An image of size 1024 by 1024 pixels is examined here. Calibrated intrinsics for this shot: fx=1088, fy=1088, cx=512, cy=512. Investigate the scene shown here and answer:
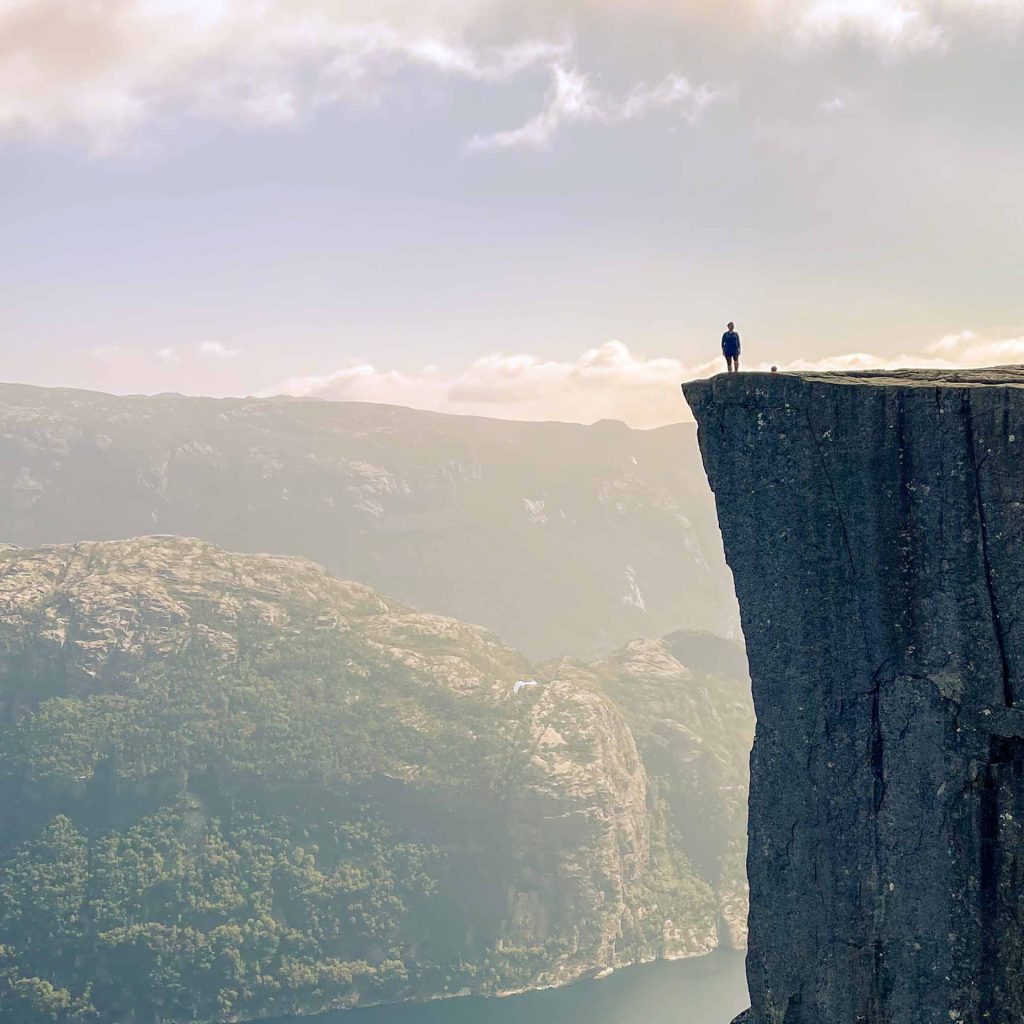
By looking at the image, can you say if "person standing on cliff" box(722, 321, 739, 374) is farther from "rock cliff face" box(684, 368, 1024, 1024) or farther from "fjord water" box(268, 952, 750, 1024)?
"fjord water" box(268, 952, 750, 1024)

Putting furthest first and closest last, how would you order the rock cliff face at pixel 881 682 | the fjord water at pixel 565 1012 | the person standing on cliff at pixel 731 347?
1. the fjord water at pixel 565 1012
2. the person standing on cliff at pixel 731 347
3. the rock cliff face at pixel 881 682

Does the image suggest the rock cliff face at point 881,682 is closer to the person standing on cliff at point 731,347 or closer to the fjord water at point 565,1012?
the person standing on cliff at point 731,347

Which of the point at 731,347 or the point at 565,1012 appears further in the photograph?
the point at 565,1012

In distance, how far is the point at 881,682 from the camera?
23016 millimetres

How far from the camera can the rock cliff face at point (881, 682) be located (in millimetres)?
21672

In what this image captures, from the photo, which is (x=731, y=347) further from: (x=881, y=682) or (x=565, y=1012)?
(x=565, y=1012)

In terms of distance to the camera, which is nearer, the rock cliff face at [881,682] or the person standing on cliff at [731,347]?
the rock cliff face at [881,682]

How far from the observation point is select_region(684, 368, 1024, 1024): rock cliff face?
853 inches

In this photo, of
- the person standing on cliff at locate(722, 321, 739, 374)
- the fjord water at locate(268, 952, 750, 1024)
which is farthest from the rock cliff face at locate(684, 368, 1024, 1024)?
the fjord water at locate(268, 952, 750, 1024)

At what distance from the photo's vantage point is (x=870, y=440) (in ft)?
75.6

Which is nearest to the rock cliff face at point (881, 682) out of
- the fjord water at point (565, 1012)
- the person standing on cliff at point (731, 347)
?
the person standing on cliff at point (731, 347)

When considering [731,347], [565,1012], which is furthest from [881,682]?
[565,1012]

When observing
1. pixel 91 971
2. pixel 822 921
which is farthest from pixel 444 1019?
pixel 822 921

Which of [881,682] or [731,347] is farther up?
[731,347]
